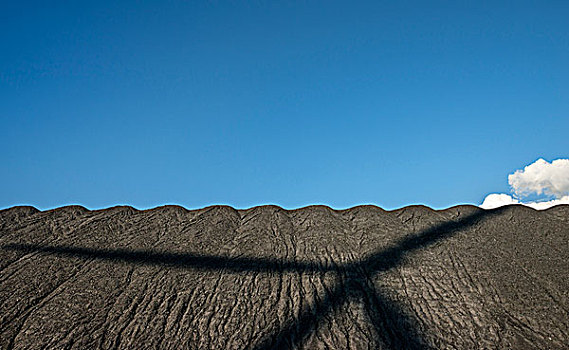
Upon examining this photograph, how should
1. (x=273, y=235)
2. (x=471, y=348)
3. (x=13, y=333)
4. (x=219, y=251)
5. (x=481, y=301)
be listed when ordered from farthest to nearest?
(x=273, y=235), (x=219, y=251), (x=481, y=301), (x=13, y=333), (x=471, y=348)

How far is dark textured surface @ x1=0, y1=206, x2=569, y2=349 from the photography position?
2668mm

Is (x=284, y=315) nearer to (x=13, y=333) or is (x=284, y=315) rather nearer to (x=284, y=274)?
(x=284, y=274)

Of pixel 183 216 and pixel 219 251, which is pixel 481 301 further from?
pixel 183 216

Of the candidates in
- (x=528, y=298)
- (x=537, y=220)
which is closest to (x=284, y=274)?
(x=528, y=298)

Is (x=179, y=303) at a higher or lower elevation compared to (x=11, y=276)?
lower

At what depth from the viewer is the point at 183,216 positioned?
4.44 meters

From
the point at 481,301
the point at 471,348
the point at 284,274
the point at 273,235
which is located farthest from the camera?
the point at 273,235

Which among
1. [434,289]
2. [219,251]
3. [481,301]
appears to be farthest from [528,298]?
[219,251]

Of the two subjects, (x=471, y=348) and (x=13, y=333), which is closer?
(x=471, y=348)

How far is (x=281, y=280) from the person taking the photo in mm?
3215

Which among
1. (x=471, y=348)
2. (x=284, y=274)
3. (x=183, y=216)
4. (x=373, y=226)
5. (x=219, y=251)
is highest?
(x=183, y=216)

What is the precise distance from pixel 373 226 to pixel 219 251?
147 cm

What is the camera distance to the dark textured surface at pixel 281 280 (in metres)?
2.67

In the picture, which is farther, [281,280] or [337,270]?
[337,270]
